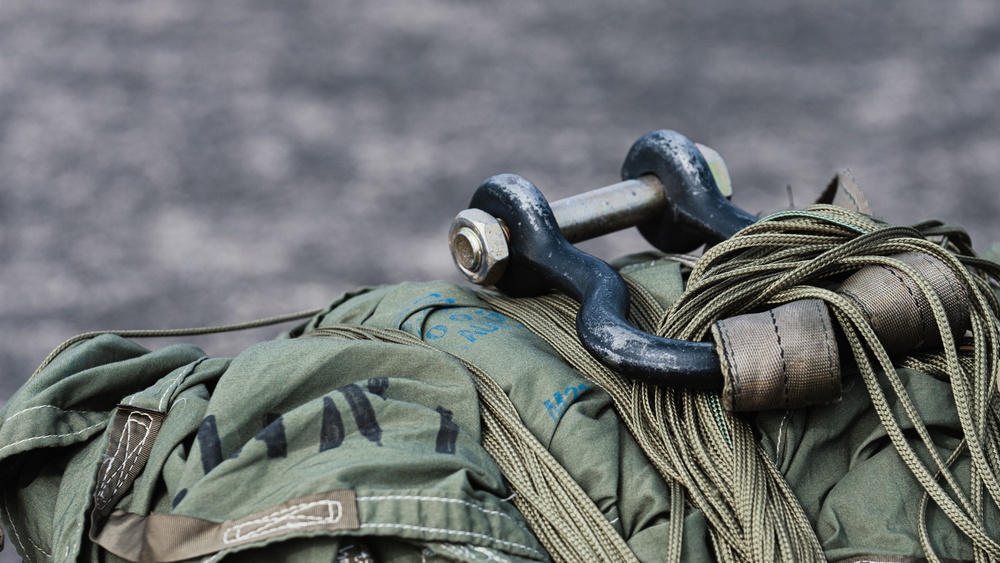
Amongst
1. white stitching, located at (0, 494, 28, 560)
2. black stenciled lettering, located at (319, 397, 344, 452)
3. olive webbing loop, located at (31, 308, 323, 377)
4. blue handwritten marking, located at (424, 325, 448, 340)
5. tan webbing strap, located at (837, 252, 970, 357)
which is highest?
tan webbing strap, located at (837, 252, 970, 357)

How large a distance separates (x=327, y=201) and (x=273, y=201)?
0.48 feet

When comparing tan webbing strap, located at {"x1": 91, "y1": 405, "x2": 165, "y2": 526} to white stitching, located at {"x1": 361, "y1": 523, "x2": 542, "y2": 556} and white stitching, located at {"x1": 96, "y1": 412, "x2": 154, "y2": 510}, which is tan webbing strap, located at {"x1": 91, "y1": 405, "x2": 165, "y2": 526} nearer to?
white stitching, located at {"x1": 96, "y1": 412, "x2": 154, "y2": 510}

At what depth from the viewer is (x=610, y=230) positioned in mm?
1399

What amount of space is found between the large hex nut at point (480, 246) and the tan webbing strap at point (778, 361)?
1.06 feet

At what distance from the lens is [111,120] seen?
3348 mm

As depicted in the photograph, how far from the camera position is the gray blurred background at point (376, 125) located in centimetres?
287

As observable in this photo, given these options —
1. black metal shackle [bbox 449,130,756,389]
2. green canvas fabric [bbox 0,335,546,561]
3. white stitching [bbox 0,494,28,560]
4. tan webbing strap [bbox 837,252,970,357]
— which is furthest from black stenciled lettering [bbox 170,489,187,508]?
tan webbing strap [bbox 837,252,970,357]

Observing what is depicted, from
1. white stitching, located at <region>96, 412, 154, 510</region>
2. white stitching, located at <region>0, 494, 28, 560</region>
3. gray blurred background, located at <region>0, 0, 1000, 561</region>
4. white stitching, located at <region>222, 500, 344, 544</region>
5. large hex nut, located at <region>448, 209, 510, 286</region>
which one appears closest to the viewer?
white stitching, located at <region>222, 500, 344, 544</region>

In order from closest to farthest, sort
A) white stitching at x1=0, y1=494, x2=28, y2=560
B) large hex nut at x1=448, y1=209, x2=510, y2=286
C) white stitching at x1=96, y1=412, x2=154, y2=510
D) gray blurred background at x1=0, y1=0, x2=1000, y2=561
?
white stitching at x1=96, y1=412, x2=154, y2=510
white stitching at x1=0, y1=494, x2=28, y2=560
large hex nut at x1=448, y1=209, x2=510, y2=286
gray blurred background at x1=0, y1=0, x2=1000, y2=561

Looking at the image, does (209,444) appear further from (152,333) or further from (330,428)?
(152,333)

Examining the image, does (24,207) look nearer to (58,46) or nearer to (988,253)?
(58,46)

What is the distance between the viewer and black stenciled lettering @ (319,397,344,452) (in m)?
A: 0.98

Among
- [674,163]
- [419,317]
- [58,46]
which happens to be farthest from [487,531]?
[58,46]

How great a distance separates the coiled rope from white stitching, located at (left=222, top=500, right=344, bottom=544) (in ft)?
0.97
